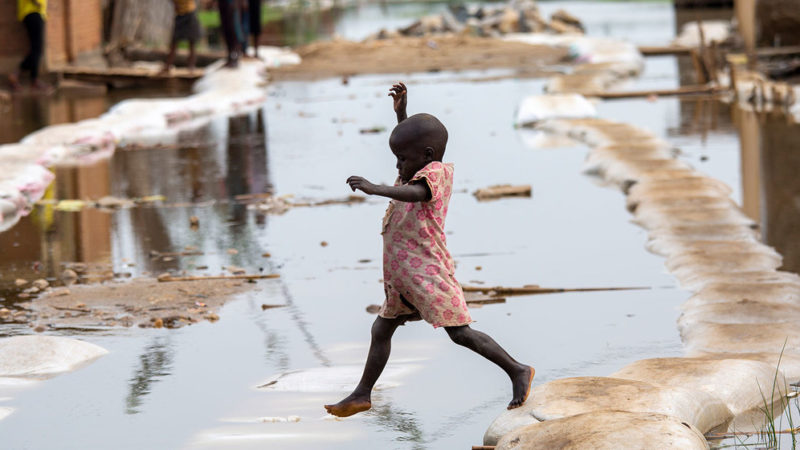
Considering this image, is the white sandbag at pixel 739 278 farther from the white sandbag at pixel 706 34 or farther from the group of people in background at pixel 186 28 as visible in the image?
the white sandbag at pixel 706 34

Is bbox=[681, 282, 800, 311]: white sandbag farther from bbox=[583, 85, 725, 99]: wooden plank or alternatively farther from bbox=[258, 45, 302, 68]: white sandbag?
bbox=[258, 45, 302, 68]: white sandbag

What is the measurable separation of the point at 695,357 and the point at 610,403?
32.9 inches

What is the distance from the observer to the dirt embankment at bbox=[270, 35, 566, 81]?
19.0 metres

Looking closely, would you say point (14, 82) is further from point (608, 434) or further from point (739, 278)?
point (608, 434)

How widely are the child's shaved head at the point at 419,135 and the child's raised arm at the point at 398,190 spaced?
139 mm

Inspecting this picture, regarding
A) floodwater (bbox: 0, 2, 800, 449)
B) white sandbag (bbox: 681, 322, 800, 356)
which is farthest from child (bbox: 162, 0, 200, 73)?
white sandbag (bbox: 681, 322, 800, 356)

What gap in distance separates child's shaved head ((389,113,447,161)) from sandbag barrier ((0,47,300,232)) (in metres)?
4.42

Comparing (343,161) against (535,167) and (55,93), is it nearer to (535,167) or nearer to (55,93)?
(535,167)

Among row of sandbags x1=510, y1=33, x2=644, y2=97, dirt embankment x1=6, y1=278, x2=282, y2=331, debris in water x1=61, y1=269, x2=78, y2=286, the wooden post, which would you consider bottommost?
dirt embankment x1=6, y1=278, x2=282, y2=331

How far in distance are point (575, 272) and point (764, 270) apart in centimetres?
93

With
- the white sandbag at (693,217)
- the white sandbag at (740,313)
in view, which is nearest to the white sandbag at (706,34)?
the white sandbag at (693,217)

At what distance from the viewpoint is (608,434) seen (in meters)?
3.58

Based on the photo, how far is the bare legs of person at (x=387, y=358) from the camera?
4211 millimetres

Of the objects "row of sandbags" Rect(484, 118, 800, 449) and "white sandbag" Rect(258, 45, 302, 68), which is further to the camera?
"white sandbag" Rect(258, 45, 302, 68)
